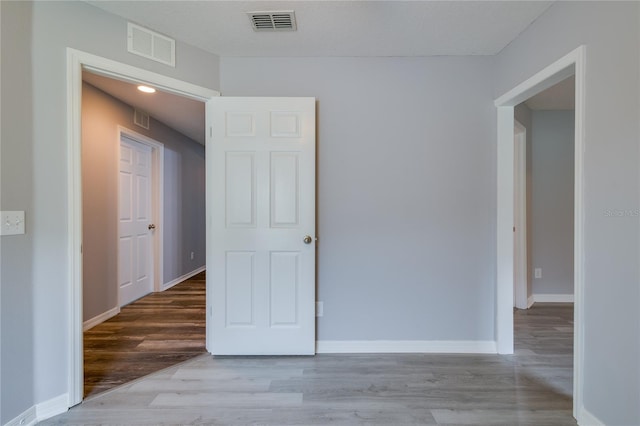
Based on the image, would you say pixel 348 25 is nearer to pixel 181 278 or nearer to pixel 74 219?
pixel 74 219

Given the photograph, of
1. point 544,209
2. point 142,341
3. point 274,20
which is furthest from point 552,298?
point 142,341

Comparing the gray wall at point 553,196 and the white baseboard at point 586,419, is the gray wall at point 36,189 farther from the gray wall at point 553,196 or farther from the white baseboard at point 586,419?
the gray wall at point 553,196

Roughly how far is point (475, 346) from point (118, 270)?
12.2 feet

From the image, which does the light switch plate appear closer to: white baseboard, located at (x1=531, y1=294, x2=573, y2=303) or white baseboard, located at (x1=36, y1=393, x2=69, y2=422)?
white baseboard, located at (x1=36, y1=393, x2=69, y2=422)

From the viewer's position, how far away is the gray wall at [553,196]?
3.66m

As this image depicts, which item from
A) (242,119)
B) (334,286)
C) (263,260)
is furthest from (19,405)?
(242,119)

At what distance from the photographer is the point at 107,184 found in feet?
10.5

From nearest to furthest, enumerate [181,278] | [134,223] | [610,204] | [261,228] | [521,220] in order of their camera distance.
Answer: [610,204], [261,228], [521,220], [134,223], [181,278]

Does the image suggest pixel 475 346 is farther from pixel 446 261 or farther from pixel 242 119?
pixel 242 119

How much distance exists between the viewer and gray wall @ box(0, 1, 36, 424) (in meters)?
1.51

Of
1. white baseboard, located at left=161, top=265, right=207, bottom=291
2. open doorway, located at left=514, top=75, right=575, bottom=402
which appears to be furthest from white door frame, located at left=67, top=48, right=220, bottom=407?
open doorway, located at left=514, top=75, right=575, bottom=402

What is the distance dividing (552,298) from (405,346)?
99.4 inches

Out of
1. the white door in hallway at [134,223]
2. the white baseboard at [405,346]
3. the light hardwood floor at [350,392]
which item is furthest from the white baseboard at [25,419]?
the white door in hallway at [134,223]

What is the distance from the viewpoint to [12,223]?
5.03ft
